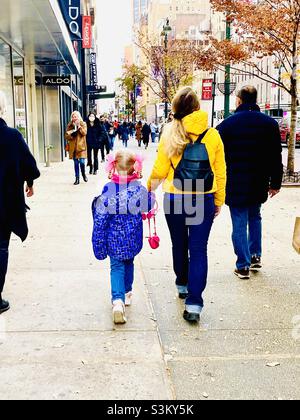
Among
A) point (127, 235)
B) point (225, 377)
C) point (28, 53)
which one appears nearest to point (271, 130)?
point (127, 235)

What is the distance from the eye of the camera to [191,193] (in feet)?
14.9

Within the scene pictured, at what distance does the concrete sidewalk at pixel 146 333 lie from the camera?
11.5ft

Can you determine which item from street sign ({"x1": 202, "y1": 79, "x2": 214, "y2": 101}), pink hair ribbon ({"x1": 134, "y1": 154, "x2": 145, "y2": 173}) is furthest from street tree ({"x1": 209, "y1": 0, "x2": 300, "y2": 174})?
pink hair ribbon ({"x1": 134, "y1": 154, "x2": 145, "y2": 173})

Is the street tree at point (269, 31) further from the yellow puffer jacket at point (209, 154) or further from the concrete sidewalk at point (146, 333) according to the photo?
the yellow puffer jacket at point (209, 154)

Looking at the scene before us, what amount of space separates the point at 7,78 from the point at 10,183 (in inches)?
408

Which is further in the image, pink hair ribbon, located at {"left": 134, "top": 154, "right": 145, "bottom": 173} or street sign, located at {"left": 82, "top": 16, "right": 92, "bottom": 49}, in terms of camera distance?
street sign, located at {"left": 82, "top": 16, "right": 92, "bottom": 49}

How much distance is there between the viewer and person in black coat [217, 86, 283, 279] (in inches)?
220

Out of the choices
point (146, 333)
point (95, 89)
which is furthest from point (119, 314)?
point (95, 89)

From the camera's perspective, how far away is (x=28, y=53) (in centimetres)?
1730

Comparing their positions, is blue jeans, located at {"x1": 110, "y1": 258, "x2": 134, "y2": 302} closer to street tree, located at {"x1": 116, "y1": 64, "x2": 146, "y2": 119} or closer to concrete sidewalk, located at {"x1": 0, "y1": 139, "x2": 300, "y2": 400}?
concrete sidewalk, located at {"x1": 0, "y1": 139, "x2": 300, "y2": 400}

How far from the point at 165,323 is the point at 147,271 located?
162cm

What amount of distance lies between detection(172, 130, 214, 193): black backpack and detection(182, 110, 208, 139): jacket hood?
0.05 m

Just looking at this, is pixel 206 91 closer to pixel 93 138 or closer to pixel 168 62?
pixel 93 138
